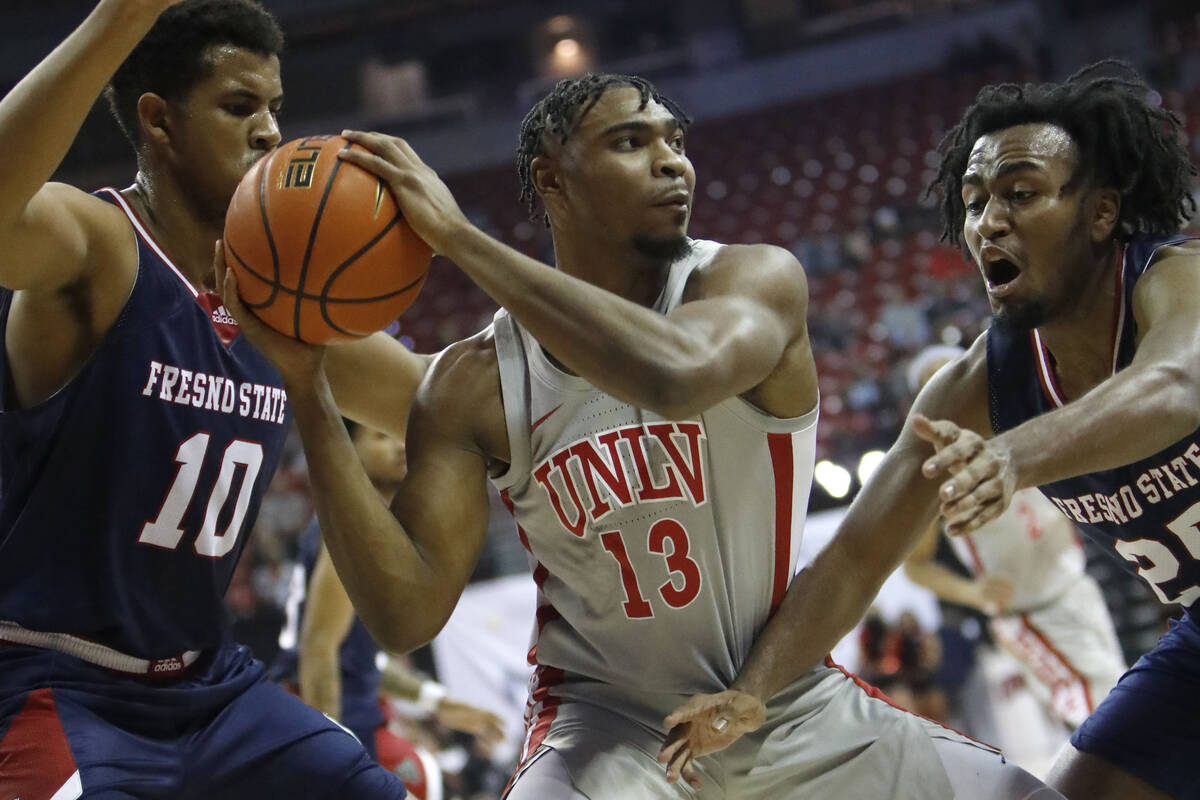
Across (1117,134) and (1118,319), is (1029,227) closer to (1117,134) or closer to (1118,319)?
(1118,319)

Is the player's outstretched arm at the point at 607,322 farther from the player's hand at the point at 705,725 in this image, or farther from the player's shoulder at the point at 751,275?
the player's hand at the point at 705,725

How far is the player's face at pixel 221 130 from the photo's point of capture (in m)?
3.00

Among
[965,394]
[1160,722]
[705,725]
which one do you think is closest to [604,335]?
[705,725]

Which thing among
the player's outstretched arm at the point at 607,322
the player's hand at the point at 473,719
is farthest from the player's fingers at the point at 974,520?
the player's hand at the point at 473,719

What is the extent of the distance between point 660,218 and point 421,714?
554cm

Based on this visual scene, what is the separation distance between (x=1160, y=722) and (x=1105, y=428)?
0.94 m

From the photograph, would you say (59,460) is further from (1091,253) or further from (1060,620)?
(1060,620)

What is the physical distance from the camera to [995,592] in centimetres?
633

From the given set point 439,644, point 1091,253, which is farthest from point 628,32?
point 1091,253

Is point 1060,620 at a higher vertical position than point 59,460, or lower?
lower

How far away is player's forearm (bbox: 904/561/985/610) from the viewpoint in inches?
254

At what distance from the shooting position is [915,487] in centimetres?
293

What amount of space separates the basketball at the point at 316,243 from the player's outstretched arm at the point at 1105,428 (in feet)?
3.80

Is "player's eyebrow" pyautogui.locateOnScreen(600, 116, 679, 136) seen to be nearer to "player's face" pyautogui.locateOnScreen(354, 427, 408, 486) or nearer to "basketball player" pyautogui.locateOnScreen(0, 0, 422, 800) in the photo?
"basketball player" pyautogui.locateOnScreen(0, 0, 422, 800)
